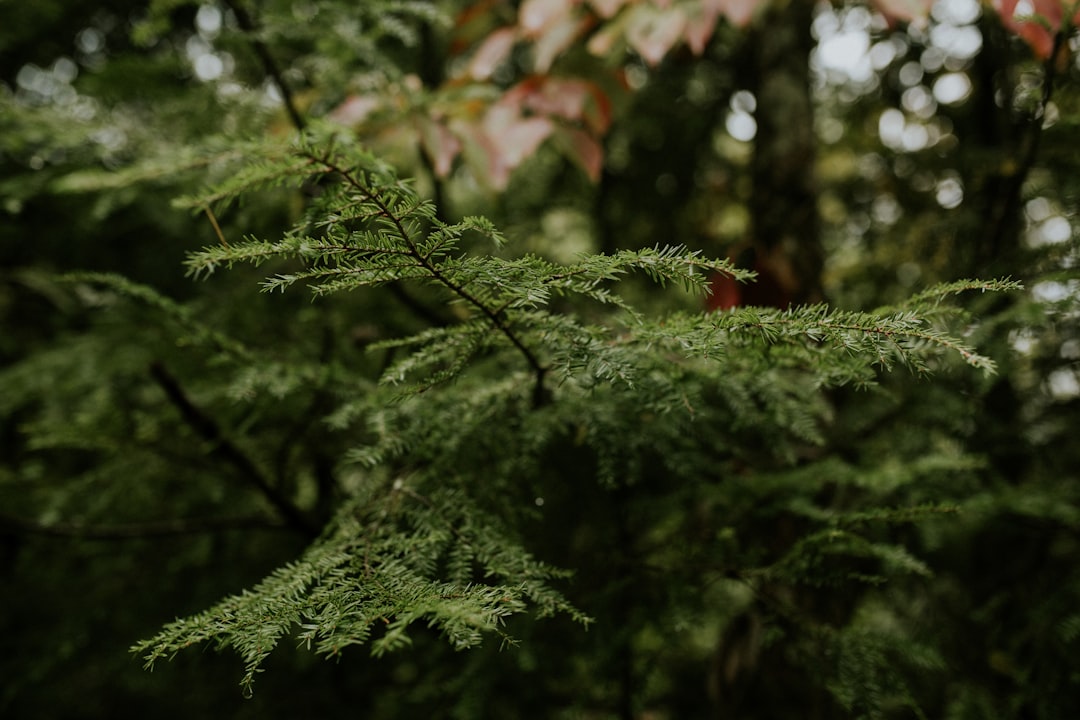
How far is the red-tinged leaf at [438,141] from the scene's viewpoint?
60.1 inches

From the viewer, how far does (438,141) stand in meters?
1.55

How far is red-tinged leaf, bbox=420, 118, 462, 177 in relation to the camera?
1527mm

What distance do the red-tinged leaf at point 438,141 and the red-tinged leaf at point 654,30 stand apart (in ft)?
1.64

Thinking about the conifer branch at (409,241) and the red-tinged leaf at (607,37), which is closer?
the conifer branch at (409,241)

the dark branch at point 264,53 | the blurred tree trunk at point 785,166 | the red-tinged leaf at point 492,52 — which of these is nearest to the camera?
the dark branch at point 264,53

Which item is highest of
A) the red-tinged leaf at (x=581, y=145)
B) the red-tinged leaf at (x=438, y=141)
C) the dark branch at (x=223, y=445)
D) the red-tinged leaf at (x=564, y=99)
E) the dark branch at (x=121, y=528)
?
the red-tinged leaf at (x=564, y=99)

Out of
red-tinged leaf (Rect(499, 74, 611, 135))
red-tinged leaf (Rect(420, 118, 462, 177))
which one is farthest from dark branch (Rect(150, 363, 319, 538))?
red-tinged leaf (Rect(499, 74, 611, 135))

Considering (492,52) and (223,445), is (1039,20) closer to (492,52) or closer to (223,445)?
(492,52)

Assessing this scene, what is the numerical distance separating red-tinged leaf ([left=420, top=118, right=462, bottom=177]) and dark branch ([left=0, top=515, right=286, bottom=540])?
1045mm

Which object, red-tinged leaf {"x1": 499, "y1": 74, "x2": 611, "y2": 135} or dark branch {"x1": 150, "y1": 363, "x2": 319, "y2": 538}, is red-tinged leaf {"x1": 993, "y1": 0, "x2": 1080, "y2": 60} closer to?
red-tinged leaf {"x1": 499, "y1": 74, "x2": 611, "y2": 135}

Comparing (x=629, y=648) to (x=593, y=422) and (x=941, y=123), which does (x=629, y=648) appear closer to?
(x=593, y=422)

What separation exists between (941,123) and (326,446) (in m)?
3.57

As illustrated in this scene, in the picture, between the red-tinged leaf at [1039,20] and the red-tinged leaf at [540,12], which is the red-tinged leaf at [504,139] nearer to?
the red-tinged leaf at [540,12]

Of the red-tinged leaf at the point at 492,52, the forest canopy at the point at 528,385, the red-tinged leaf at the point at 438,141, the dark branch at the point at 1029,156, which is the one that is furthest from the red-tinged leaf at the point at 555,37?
the dark branch at the point at 1029,156
